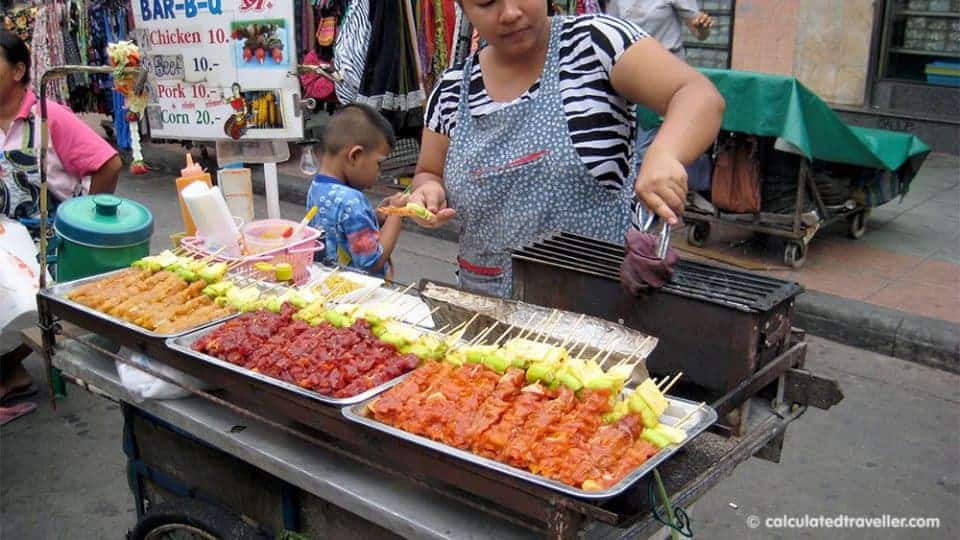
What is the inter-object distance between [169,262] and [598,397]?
1786mm

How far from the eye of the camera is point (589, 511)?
1.60 metres

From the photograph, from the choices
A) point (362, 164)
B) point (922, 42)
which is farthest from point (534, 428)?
point (922, 42)

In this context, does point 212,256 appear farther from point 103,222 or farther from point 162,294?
point 103,222

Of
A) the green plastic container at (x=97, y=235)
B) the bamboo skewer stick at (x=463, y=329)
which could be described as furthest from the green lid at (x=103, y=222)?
the bamboo skewer stick at (x=463, y=329)

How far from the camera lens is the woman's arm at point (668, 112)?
6.79ft

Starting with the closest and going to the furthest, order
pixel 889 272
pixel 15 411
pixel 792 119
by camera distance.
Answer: pixel 15 411 < pixel 792 119 < pixel 889 272

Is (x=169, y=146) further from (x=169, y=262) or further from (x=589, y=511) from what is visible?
(x=589, y=511)

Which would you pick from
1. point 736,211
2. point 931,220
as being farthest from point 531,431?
point 931,220

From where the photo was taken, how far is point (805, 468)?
13.6 feet

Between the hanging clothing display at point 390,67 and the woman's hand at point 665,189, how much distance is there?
19.2 feet

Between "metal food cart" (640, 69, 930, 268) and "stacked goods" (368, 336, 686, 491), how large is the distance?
13.8ft

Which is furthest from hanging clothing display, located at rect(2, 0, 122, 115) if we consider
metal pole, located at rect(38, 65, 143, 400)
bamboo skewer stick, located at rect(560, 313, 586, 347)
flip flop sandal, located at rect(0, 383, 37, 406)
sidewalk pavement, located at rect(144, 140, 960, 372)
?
bamboo skewer stick, located at rect(560, 313, 586, 347)

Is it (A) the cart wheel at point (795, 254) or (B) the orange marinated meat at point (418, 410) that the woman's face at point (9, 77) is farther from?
(A) the cart wheel at point (795, 254)

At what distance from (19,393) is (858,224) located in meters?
5.94
